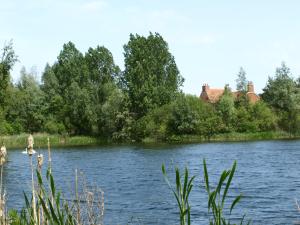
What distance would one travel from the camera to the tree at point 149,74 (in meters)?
Result: 74.3

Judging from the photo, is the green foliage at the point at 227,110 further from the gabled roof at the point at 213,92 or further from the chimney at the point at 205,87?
the chimney at the point at 205,87

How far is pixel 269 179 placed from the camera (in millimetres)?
25094

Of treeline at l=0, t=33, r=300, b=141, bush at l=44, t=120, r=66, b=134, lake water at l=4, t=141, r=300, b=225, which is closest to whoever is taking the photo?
lake water at l=4, t=141, r=300, b=225

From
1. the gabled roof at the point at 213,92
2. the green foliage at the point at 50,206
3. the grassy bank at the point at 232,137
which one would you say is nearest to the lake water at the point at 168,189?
the green foliage at the point at 50,206

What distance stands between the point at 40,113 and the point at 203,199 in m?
63.5

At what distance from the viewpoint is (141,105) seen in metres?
74.8

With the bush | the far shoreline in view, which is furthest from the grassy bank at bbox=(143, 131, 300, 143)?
the bush

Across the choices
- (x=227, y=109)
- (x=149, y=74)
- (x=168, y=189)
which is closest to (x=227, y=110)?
(x=227, y=109)

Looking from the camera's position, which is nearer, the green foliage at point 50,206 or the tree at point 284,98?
the green foliage at point 50,206

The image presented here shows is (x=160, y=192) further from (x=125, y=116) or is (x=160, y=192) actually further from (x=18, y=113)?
(x=18, y=113)

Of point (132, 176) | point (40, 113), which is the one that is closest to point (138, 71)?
point (40, 113)

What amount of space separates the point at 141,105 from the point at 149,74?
4522 millimetres

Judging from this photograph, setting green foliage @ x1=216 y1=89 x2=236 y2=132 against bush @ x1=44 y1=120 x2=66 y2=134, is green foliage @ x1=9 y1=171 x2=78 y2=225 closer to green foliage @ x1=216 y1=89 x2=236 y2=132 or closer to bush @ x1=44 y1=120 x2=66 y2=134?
green foliage @ x1=216 y1=89 x2=236 y2=132

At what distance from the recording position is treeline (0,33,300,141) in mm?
73250
